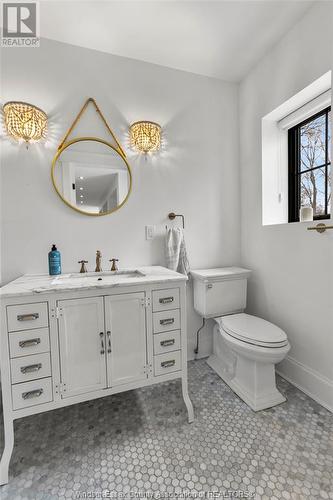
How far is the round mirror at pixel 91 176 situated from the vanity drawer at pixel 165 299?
77cm

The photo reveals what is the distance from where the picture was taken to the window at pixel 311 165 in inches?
62.7

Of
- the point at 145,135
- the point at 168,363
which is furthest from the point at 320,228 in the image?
the point at 145,135

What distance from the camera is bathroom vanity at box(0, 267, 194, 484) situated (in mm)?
1084

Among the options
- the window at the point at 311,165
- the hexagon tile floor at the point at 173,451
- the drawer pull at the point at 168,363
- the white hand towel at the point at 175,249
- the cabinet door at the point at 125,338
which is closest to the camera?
the hexagon tile floor at the point at 173,451

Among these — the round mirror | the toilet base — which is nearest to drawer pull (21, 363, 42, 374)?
the round mirror

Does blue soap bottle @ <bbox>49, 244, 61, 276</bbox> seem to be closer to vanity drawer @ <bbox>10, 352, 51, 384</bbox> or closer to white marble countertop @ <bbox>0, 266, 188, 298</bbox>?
white marble countertop @ <bbox>0, 266, 188, 298</bbox>

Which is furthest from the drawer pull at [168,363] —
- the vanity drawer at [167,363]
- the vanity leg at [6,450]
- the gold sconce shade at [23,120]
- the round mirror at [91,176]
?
the gold sconce shade at [23,120]

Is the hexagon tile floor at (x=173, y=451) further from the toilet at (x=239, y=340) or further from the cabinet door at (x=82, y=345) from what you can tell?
the cabinet door at (x=82, y=345)

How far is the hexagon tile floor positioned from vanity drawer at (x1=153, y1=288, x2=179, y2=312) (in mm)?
682

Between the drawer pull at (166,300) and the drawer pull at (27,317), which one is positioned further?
the drawer pull at (166,300)

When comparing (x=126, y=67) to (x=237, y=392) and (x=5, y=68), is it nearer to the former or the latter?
(x=5, y=68)

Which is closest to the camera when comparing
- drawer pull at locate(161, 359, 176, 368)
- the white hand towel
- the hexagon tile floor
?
the hexagon tile floor

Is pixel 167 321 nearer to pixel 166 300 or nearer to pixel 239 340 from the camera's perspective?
pixel 166 300

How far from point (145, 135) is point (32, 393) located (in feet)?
5.64
